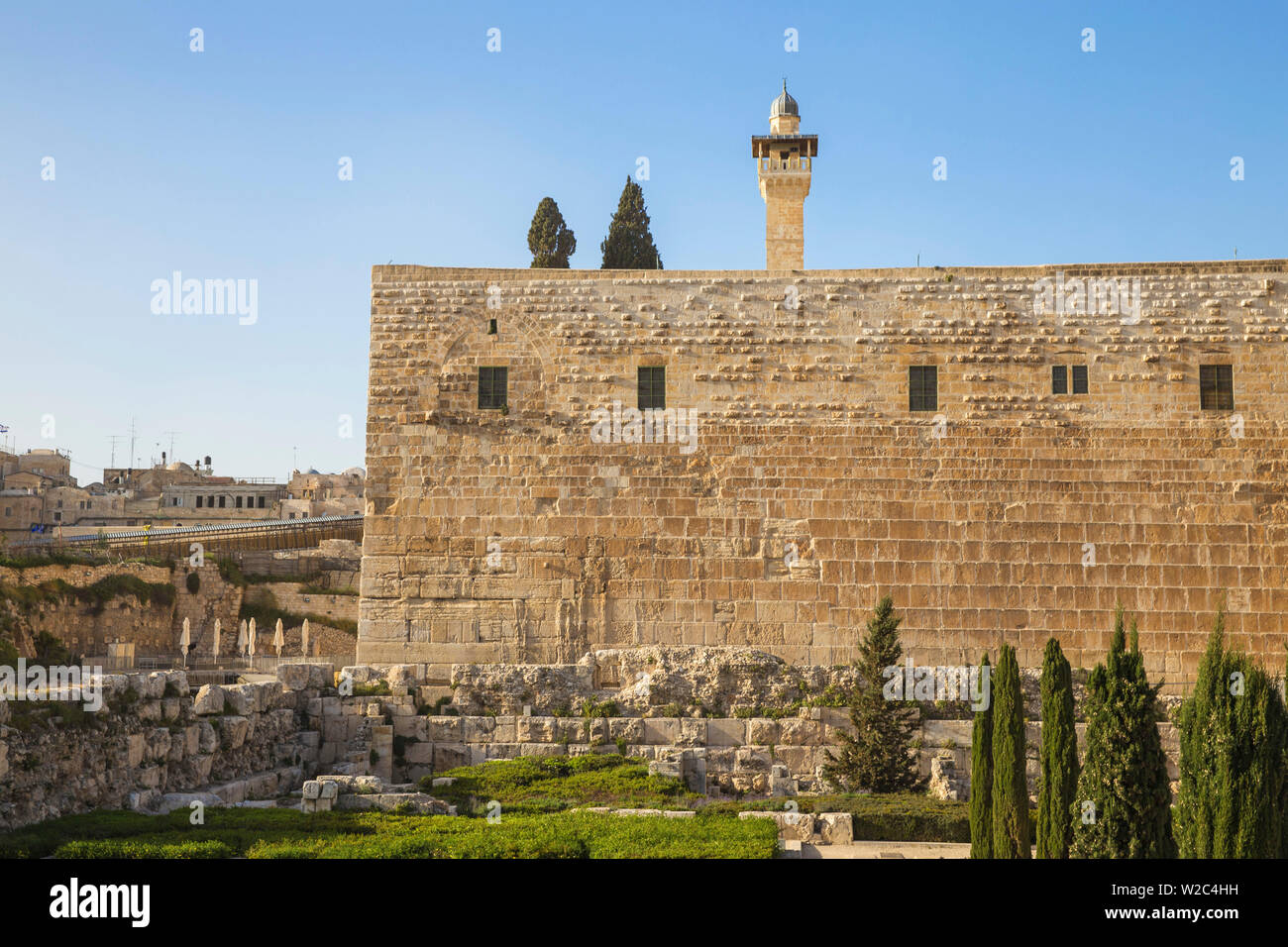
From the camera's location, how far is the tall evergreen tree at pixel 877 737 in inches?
639

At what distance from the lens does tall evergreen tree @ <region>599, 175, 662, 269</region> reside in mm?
30016

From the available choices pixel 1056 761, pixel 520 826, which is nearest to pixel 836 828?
pixel 1056 761

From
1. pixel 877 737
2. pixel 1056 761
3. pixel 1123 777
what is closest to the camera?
pixel 1123 777

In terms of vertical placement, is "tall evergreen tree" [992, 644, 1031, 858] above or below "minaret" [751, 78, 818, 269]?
below

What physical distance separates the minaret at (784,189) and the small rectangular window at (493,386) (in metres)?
6.69

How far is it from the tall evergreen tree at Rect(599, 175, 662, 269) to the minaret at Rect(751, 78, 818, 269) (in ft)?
17.7

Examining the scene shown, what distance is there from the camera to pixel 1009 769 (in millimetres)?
12539

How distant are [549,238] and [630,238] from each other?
2155 mm

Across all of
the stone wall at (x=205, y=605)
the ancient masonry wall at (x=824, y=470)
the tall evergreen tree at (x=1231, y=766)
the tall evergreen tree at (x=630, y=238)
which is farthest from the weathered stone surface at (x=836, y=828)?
the stone wall at (x=205, y=605)

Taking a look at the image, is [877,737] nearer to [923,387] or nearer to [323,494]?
[923,387]

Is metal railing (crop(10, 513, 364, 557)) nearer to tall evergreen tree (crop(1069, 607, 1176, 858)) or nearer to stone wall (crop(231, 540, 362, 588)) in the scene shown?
stone wall (crop(231, 540, 362, 588))

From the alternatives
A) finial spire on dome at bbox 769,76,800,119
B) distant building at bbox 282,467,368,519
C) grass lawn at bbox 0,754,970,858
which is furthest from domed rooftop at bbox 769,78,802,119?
distant building at bbox 282,467,368,519
